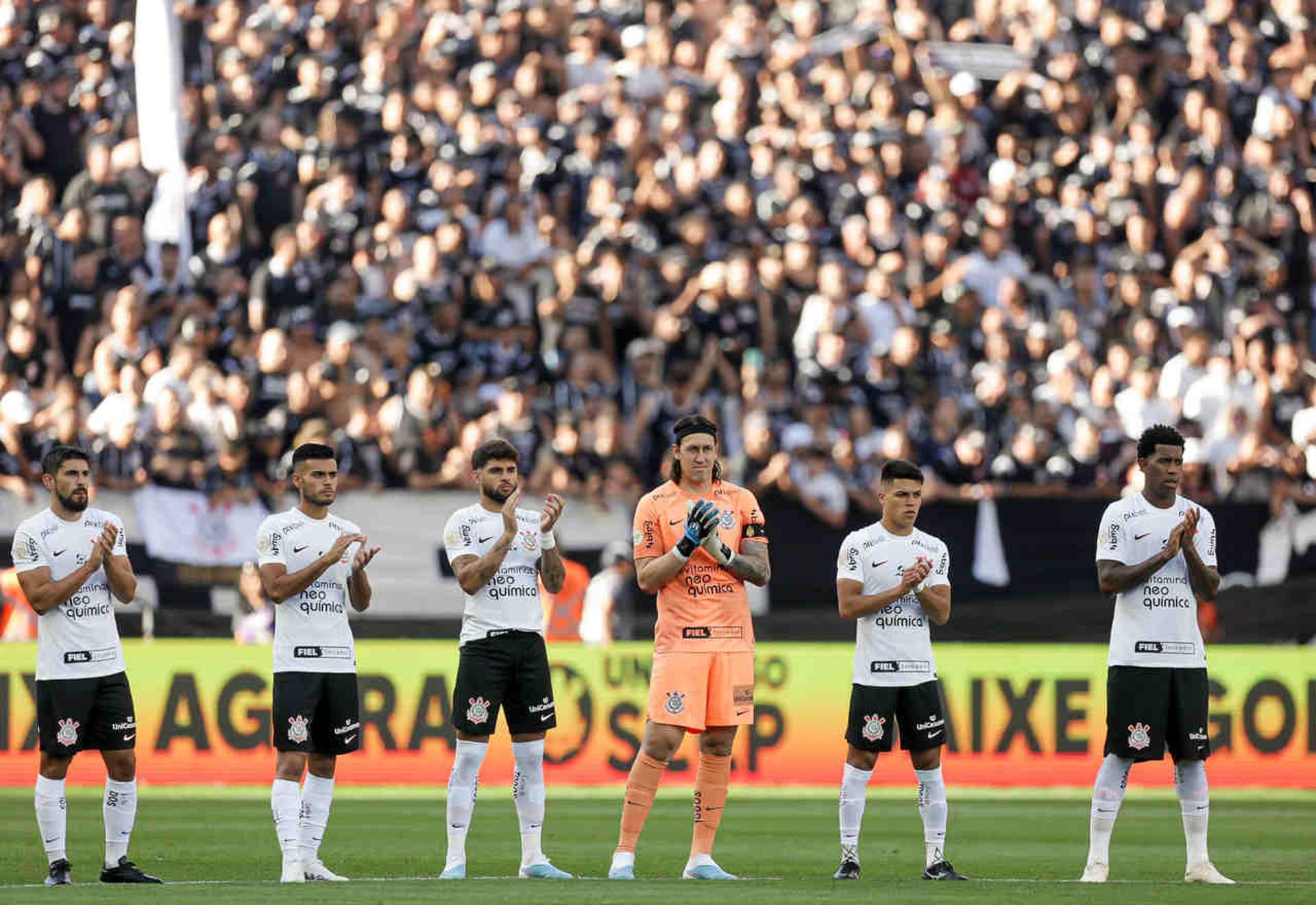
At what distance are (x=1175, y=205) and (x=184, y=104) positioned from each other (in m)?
12.0

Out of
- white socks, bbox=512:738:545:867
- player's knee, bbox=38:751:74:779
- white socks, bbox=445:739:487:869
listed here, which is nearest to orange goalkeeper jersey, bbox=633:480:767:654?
white socks, bbox=512:738:545:867

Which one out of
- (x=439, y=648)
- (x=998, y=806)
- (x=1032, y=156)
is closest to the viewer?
(x=998, y=806)

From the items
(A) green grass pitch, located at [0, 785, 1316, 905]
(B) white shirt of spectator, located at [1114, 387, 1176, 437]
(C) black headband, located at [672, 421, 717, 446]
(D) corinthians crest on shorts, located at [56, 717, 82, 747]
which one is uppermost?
(B) white shirt of spectator, located at [1114, 387, 1176, 437]

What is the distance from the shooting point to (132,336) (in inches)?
920

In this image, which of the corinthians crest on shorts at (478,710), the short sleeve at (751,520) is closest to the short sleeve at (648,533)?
the short sleeve at (751,520)

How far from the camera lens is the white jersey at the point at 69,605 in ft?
44.5

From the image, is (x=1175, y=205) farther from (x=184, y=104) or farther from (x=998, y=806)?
(x=184, y=104)

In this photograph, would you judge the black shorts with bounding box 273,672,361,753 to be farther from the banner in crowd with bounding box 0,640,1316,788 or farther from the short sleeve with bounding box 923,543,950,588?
the banner in crowd with bounding box 0,640,1316,788

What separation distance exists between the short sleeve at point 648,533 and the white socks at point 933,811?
2.06 metres

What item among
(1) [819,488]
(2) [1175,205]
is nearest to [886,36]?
(2) [1175,205]

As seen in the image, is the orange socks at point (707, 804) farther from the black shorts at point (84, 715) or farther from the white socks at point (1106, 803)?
the black shorts at point (84, 715)

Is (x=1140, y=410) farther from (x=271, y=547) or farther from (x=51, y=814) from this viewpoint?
(x=51, y=814)

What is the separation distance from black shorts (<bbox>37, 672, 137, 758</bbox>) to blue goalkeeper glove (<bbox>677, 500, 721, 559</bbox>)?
351 cm

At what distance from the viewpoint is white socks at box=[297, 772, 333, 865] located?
13.3 m
